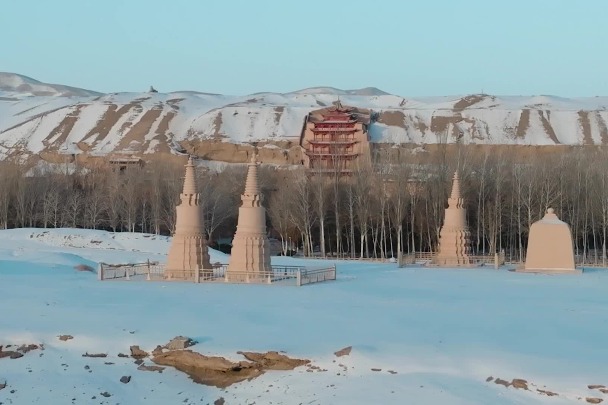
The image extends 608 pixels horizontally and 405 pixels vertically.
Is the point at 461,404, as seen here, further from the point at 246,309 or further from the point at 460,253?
the point at 460,253

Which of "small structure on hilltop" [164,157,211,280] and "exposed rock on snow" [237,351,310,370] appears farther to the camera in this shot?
"small structure on hilltop" [164,157,211,280]

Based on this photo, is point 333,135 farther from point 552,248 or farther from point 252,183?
point 252,183

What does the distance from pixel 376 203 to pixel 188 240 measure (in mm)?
29373

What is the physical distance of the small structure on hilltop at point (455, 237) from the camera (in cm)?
4166

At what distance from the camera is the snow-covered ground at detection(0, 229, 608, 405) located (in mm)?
16578

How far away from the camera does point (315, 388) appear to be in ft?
54.9

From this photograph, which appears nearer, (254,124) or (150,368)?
(150,368)

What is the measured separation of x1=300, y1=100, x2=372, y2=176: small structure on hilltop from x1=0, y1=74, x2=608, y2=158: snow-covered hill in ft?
8.67

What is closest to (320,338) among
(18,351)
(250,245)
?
(18,351)

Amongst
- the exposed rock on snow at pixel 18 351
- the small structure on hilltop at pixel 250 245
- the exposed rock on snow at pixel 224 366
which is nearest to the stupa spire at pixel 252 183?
the small structure on hilltop at pixel 250 245

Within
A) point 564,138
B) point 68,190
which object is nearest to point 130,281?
point 68,190

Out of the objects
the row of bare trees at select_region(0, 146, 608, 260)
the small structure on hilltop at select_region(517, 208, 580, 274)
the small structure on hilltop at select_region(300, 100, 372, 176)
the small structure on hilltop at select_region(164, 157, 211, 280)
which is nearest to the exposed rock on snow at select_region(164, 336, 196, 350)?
the small structure on hilltop at select_region(164, 157, 211, 280)

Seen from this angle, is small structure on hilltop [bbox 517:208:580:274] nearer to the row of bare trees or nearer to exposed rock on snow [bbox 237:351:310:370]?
the row of bare trees

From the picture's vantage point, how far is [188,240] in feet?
102
